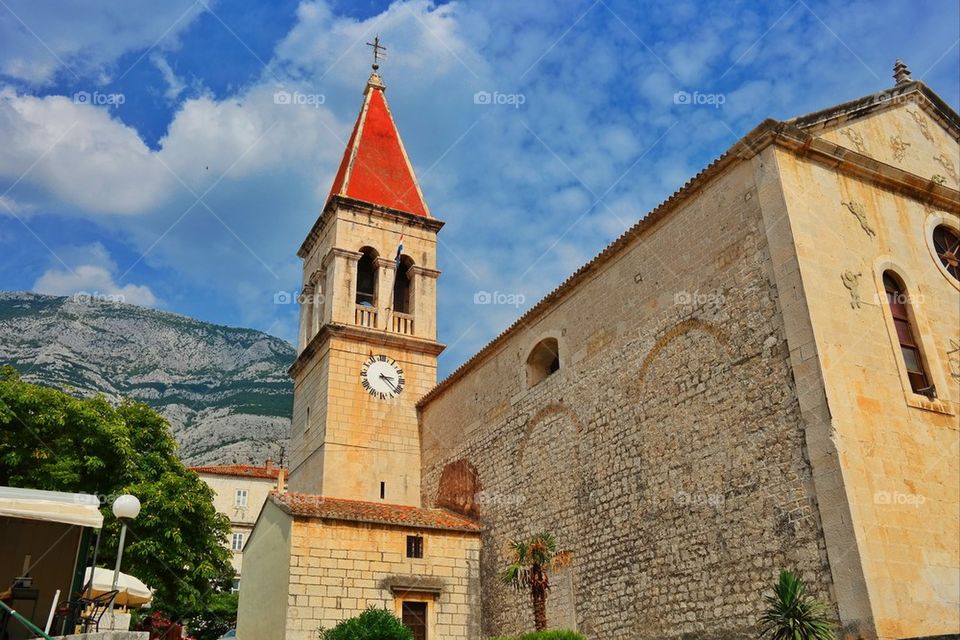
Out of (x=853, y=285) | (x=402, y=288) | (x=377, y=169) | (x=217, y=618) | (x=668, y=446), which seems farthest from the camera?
(x=217, y=618)

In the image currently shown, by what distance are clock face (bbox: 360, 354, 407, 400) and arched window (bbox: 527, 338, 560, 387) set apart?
20.7ft

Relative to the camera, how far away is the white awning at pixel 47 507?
27.9 feet

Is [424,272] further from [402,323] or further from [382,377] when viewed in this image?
[382,377]

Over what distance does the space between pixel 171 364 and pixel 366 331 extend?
6927cm

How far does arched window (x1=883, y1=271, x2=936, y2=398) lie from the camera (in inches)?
456

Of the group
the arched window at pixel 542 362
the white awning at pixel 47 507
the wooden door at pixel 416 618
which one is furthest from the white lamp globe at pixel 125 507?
the arched window at pixel 542 362

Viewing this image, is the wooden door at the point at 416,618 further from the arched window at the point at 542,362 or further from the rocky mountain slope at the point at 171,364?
the rocky mountain slope at the point at 171,364

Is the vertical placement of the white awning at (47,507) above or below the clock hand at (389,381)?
below

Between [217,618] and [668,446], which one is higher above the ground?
[668,446]

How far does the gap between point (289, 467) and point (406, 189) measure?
399 inches

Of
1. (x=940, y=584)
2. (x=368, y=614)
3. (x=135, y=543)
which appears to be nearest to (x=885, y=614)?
(x=940, y=584)

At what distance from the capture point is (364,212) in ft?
82.2

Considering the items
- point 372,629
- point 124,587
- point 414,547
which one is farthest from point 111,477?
point 372,629

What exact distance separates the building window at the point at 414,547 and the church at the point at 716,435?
7 cm
